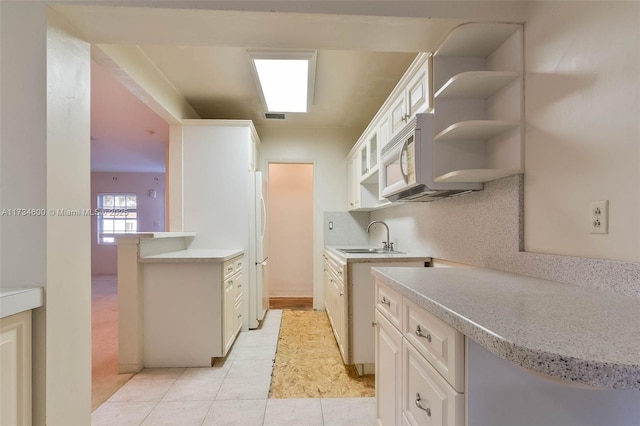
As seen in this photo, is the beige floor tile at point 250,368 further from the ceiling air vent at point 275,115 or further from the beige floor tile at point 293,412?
the ceiling air vent at point 275,115

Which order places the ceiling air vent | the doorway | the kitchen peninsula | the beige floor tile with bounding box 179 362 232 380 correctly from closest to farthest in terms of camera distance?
1. the beige floor tile with bounding box 179 362 232 380
2. the kitchen peninsula
3. the ceiling air vent
4. the doorway

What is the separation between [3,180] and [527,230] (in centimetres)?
231

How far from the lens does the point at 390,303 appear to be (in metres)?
1.31

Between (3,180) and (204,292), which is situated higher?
(3,180)

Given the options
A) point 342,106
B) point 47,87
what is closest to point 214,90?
point 342,106

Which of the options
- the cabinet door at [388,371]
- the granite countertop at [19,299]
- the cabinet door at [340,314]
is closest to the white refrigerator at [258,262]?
the cabinet door at [340,314]

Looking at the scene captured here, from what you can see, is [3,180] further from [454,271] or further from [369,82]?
[369,82]

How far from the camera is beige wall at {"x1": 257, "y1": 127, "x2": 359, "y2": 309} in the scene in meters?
4.02

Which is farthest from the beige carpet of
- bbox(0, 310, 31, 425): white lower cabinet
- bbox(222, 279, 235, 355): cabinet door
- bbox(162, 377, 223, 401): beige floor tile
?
bbox(0, 310, 31, 425): white lower cabinet

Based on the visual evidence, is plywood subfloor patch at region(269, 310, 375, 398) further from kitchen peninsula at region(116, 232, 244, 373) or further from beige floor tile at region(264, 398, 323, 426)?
kitchen peninsula at region(116, 232, 244, 373)

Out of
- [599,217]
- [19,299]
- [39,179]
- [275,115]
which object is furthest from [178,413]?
[275,115]

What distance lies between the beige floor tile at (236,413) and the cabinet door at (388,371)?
76 cm

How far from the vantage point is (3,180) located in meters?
1.25

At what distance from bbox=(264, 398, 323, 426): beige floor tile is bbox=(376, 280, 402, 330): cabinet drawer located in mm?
870
